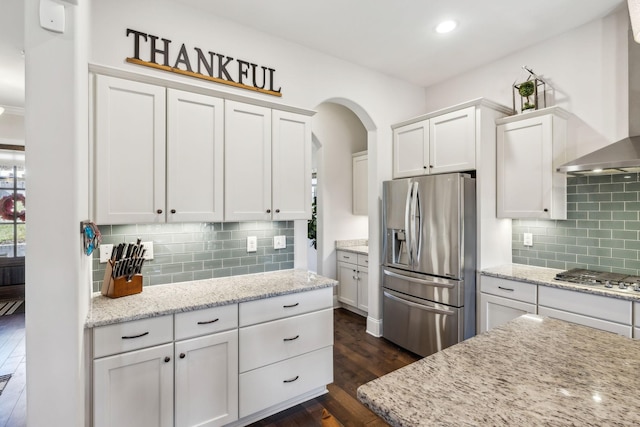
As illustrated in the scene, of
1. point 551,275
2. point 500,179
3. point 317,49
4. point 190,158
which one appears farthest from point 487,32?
point 190,158

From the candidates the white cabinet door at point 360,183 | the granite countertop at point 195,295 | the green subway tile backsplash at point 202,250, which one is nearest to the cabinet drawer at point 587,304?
the granite countertop at point 195,295

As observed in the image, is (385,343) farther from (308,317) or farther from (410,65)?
(410,65)

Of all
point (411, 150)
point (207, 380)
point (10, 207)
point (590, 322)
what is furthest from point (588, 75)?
point (10, 207)

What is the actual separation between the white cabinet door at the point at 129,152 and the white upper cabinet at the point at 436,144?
237 centimetres

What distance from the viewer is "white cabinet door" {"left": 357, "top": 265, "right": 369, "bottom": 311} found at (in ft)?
13.0

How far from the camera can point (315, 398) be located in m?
2.37

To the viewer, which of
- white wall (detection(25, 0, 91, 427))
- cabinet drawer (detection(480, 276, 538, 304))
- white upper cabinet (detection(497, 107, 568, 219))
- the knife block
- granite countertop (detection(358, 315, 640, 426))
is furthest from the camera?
white upper cabinet (detection(497, 107, 568, 219))

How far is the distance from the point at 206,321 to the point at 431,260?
196cm

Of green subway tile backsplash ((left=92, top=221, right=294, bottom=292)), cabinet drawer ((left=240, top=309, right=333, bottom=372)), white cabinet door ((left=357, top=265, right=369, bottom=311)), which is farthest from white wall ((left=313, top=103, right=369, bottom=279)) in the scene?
cabinet drawer ((left=240, top=309, right=333, bottom=372))

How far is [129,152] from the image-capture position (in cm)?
189

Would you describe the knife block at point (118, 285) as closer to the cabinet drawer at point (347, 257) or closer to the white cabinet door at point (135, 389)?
the white cabinet door at point (135, 389)

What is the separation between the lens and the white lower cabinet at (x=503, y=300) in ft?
8.21

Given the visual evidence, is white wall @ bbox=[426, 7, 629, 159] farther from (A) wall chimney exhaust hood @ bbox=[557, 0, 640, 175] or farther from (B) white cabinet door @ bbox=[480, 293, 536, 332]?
(B) white cabinet door @ bbox=[480, 293, 536, 332]

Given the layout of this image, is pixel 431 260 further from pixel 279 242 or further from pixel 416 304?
pixel 279 242
